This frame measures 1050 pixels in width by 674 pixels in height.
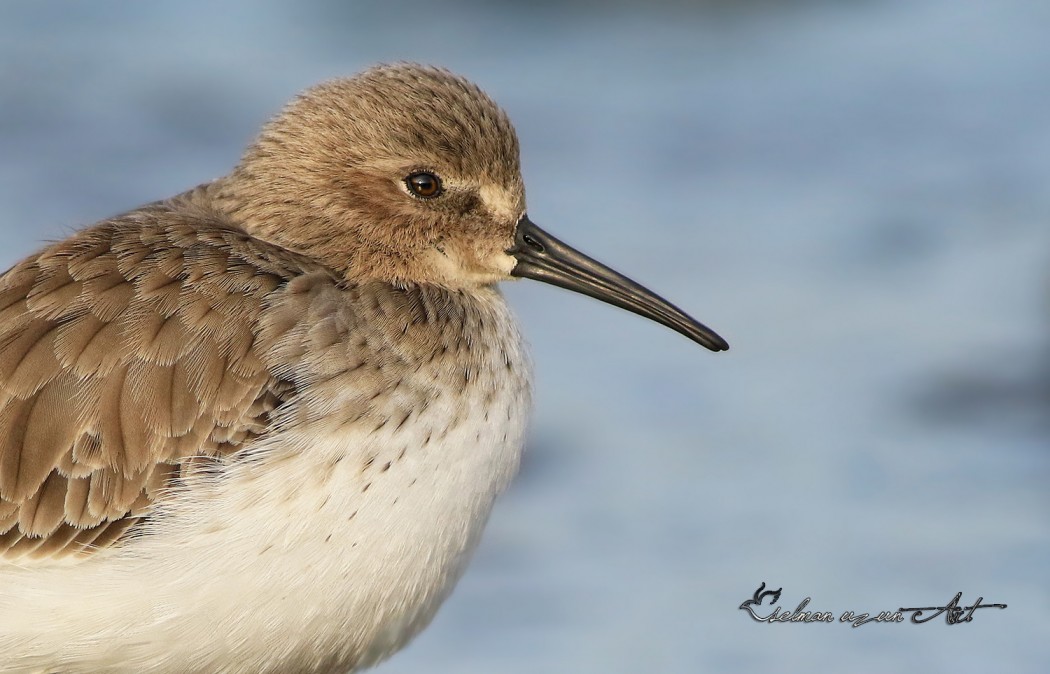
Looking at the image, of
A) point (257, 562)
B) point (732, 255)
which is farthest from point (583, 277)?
point (732, 255)

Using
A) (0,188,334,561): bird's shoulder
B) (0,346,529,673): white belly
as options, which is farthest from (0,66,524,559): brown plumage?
(0,346,529,673): white belly

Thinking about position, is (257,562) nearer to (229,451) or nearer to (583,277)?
(229,451)

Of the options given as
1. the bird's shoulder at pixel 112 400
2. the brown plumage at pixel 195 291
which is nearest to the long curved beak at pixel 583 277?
the brown plumage at pixel 195 291

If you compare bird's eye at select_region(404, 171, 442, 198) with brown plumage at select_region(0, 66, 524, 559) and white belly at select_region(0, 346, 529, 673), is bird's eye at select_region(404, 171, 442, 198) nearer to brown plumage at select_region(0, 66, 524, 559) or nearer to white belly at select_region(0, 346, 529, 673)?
brown plumage at select_region(0, 66, 524, 559)

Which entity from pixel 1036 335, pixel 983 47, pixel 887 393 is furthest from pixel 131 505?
pixel 983 47

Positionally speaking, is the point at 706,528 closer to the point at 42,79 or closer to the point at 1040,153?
the point at 1040,153
